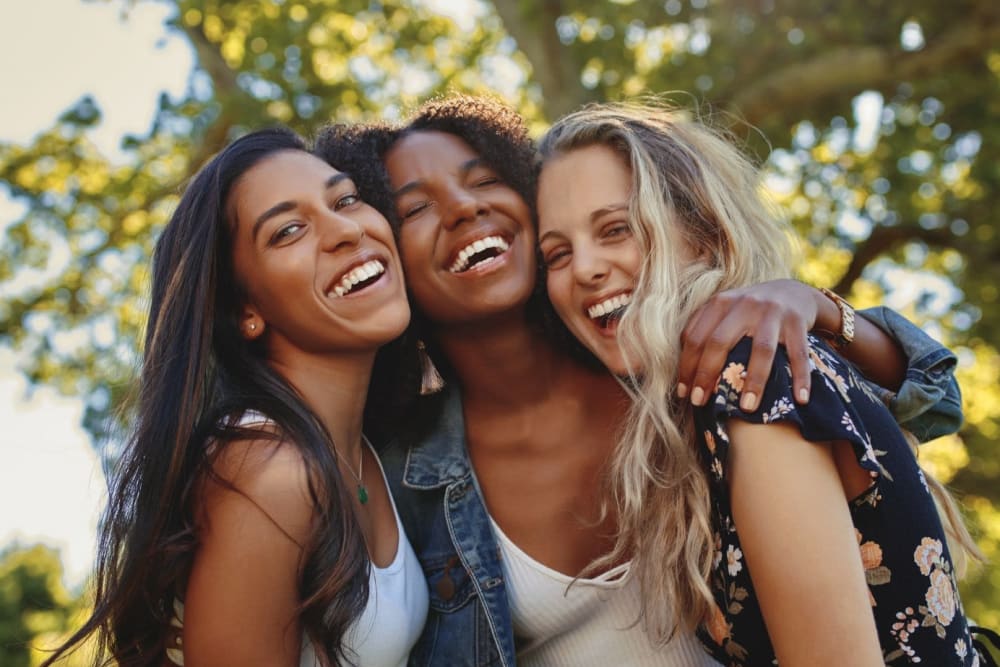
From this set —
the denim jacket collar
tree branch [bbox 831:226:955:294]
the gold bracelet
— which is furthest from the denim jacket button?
tree branch [bbox 831:226:955:294]

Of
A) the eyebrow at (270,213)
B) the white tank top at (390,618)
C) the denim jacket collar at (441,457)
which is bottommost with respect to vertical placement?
the white tank top at (390,618)

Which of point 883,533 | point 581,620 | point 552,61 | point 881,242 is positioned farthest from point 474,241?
point 881,242

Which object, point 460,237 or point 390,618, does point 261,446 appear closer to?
point 390,618

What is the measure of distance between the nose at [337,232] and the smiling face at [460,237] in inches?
14.5

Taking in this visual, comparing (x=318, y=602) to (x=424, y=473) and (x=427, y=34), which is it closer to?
(x=424, y=473)

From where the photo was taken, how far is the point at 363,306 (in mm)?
2975

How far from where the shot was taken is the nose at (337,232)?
2.95 m

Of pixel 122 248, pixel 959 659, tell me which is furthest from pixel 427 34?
pixel 959 659

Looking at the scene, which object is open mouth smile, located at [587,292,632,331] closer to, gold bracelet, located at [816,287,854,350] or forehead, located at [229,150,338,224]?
gold bracelet, located at [816,287,854,350]

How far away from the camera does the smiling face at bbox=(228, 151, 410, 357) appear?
2930 millimetres

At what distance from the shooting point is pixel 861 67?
7883 millimetres

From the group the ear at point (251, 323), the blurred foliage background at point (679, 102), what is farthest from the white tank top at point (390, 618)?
the blurred foliage background at point (679, 102)

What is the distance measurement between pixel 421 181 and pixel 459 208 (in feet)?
0.62

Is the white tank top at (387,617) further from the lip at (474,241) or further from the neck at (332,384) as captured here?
the lip at (474,241)
